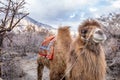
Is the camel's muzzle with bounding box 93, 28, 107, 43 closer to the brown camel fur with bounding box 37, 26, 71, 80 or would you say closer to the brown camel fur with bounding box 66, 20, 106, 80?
the brown camel fur with bounding box 66, 20, 106, 80

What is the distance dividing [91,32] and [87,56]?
0.42 metres

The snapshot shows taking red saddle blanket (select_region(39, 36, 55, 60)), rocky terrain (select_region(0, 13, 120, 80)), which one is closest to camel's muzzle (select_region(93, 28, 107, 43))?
red saddle blanket (select_region(39, 36, 55, 60))

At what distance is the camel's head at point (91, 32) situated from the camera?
21.0 feet

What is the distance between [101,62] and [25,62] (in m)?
9.04

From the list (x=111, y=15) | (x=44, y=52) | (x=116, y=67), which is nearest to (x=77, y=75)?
(x=44, y=52)

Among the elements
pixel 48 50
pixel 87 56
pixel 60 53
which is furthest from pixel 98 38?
pixel 48 50

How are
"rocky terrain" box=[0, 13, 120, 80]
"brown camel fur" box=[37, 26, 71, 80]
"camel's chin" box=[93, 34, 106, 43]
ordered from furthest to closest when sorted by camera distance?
"rocky terrain" box=[0, 13, 120, 80]
"brown camel fur" box=[37, 26, 71, 80]
"camel's chin" box=[93, 34, 106, 43]

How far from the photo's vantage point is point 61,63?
26.3ft

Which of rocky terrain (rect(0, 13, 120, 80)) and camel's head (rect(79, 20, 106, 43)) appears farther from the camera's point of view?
rocky terrain (rect(0, 13, 120, 80))

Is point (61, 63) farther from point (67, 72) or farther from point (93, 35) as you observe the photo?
point (93, 35)

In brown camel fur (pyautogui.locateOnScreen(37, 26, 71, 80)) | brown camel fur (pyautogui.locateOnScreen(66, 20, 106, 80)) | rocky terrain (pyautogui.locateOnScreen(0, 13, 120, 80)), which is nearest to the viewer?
brown camel fur (pyautogui.locateOnScreen(66, 20, 106, 80))

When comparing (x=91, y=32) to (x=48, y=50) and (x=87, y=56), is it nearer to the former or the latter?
(x=87, y=56)

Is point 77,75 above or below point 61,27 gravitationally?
below

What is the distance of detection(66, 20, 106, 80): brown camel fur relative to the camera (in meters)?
6.56
